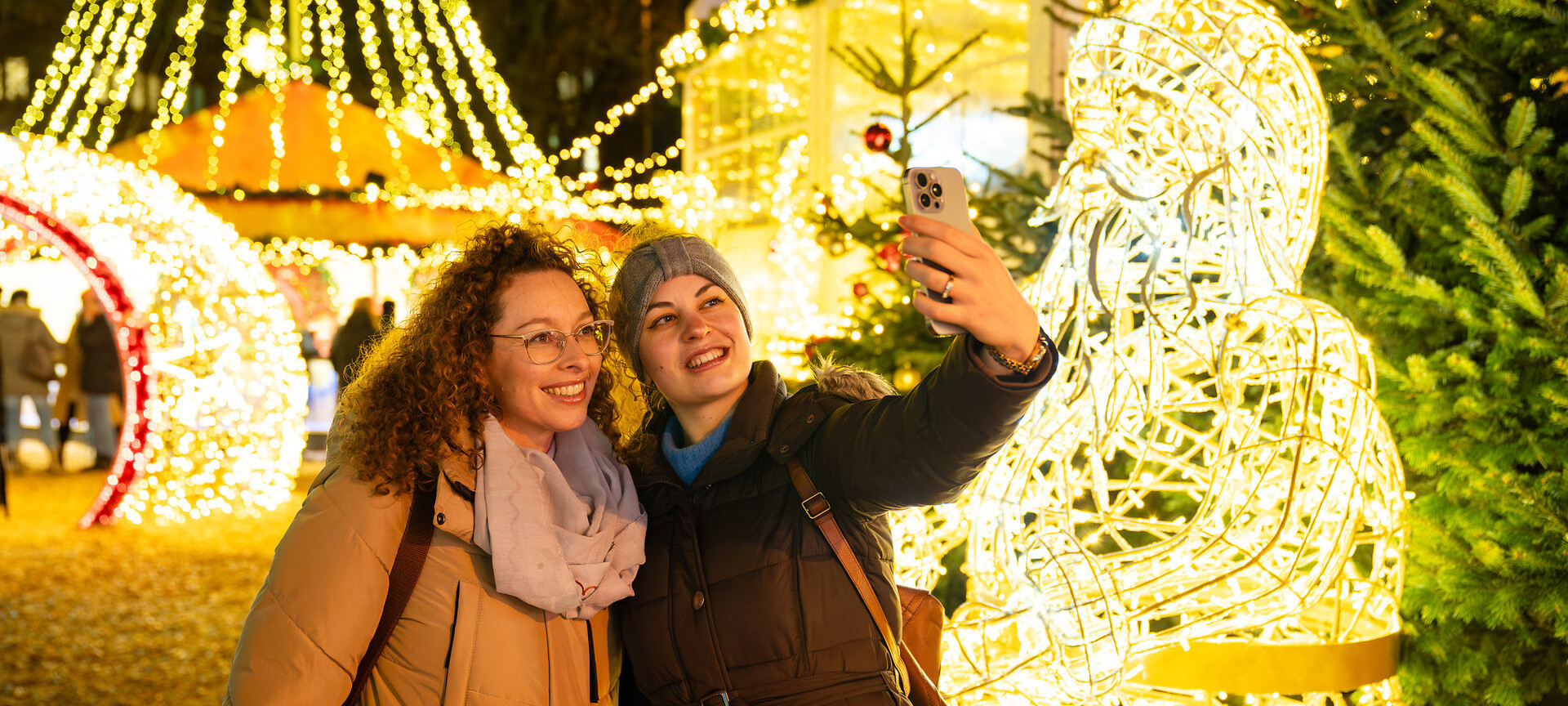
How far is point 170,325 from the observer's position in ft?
26.3

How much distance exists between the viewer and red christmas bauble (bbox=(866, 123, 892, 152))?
4457 mm

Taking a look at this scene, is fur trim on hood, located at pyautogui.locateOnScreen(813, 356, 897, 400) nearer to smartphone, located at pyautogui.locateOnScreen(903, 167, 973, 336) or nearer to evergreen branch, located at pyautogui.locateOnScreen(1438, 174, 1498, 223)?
smartphone, located at pyautogui.locateOnScreen(903, 167, 973, 336)

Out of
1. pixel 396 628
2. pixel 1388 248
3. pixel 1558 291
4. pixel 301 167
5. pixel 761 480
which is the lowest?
pixel 396 628

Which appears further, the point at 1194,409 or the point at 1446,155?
the point at 1446,155

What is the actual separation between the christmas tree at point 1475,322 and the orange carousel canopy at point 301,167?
390 inches

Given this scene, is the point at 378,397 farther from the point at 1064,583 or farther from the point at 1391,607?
the point at 1391,607

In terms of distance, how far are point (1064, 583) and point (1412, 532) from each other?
1.32 meters

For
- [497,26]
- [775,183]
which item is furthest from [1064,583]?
[497,26]

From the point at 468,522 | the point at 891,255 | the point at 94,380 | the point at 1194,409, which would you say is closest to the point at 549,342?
the point at 468,522

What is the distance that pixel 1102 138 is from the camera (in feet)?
8.13

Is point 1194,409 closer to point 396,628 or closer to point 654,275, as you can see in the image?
point 654,275

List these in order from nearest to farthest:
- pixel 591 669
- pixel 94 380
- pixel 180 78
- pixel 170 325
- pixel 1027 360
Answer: pixel 1027 360 < pixel 591 669 < pixel 170 325 < pixel 94 380 < pixel 180 78

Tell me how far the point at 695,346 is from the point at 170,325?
7.33m

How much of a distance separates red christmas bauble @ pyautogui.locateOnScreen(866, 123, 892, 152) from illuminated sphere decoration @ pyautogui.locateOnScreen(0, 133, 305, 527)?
5.85 metres
